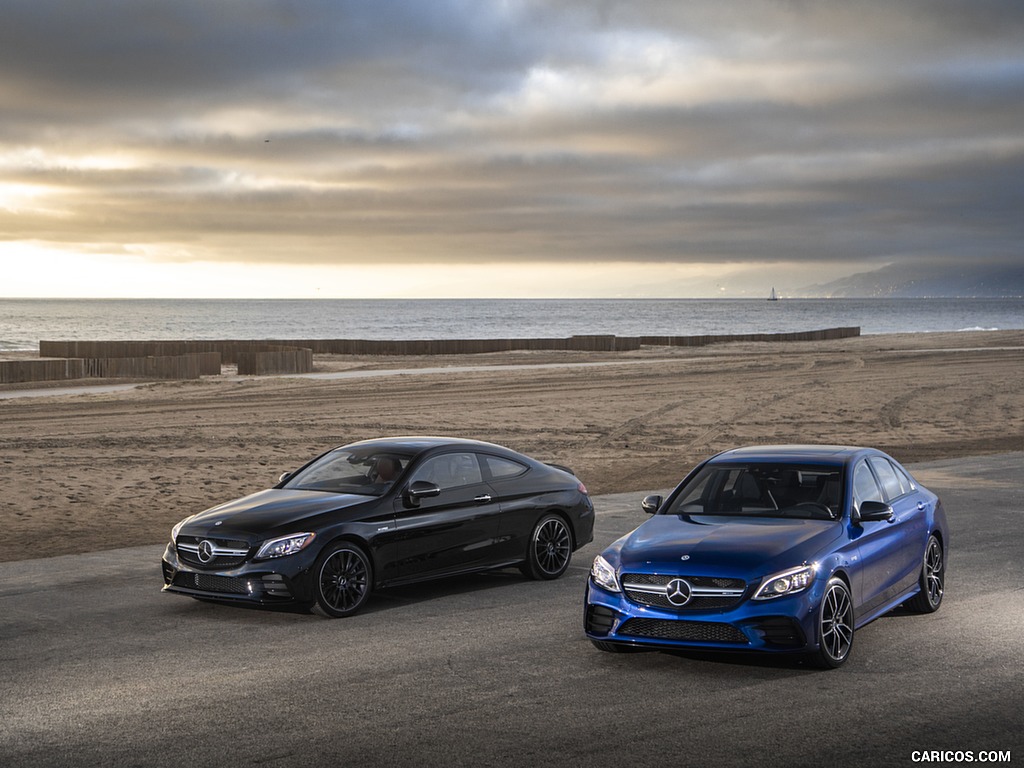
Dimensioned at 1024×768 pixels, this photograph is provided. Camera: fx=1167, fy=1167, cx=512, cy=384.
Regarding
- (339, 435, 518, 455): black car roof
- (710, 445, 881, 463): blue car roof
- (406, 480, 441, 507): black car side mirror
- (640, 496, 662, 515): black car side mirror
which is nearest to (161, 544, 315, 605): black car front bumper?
(406, 480, 441, 507): black car side mirror

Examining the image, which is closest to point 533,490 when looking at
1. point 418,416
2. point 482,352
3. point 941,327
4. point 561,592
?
point 561,592

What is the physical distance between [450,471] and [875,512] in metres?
4.40

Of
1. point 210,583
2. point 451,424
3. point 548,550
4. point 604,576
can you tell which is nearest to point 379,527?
point 210,583

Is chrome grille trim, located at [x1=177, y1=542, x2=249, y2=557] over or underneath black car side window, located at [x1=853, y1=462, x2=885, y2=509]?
underneath

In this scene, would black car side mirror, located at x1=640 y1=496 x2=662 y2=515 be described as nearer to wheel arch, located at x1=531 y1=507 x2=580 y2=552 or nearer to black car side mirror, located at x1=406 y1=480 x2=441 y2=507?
black car side mirror, located at x1=406 y1=480 x2=441 y2=507

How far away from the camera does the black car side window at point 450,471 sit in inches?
456

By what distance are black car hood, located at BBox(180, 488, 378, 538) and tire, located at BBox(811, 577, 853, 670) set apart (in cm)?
443

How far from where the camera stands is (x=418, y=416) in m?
30.2

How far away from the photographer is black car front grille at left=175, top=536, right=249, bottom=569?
10.3m

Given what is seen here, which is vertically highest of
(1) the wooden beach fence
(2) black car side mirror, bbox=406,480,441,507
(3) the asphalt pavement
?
(1) the wooden beach fence

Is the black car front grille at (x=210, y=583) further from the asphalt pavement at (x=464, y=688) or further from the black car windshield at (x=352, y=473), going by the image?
the black car windshield at (x=352, y=473)

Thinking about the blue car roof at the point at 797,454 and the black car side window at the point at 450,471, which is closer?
the blue car roof at the point at 797,454

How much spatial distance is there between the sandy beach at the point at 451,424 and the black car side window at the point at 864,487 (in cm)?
944

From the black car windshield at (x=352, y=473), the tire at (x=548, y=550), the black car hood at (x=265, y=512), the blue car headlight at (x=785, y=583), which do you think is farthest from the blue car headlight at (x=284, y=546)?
the blue car headlight at (x=785, y=583)
